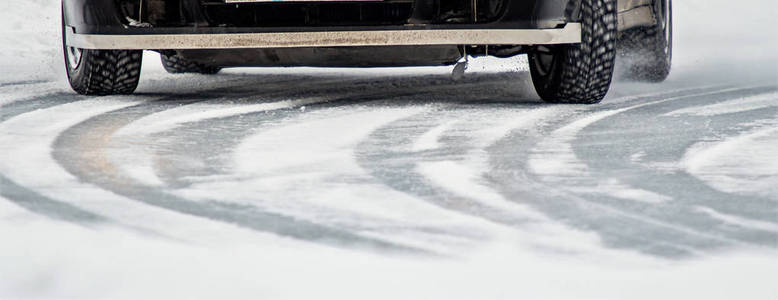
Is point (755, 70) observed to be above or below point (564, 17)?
below

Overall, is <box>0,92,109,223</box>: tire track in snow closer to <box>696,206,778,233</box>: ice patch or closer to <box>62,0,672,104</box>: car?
<box>696,206,778,233</box>: ice patch

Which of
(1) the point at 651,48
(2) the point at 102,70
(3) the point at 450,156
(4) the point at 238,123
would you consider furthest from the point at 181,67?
(3) the point at 450,156

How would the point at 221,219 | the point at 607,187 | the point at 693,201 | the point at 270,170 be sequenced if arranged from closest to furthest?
the point at 221,219 < the point at 693,201 < the point at 607,187 < the point at 270,170

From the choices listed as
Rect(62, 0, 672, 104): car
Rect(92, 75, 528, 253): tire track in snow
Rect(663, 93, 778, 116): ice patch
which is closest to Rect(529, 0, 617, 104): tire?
Rect(62, 0, 672, 104): car

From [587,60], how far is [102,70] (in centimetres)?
236

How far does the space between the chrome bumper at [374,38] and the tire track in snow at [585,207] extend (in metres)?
1.10

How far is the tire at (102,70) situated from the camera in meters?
6.54

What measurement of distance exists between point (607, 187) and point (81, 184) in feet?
4.72

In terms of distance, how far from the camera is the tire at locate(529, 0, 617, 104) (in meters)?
5.88

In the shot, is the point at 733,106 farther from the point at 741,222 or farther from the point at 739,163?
A: the point at 741,222

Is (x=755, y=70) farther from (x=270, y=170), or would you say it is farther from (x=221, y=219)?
(x=221, y=219)

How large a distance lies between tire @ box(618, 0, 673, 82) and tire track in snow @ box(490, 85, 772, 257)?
3660 millimetres

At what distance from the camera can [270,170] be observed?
3998mm

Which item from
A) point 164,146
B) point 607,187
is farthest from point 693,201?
point 164,146
